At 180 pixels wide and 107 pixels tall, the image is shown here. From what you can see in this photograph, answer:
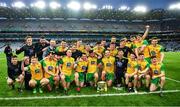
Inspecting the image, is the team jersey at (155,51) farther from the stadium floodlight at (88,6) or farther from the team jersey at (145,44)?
the stadium floodlight at (88,6)

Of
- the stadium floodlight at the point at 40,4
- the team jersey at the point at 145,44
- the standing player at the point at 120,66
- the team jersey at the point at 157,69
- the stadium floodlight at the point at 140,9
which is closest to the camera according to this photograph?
the team jersey at the point at 157,69

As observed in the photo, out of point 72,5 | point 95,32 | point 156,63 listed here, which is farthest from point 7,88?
point 72,5

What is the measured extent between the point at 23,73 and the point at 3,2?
48384mm

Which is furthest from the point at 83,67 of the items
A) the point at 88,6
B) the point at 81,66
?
the point at 88,6

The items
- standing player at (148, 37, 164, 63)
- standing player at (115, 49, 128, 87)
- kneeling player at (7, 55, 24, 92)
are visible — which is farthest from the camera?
standing player at (148, 37, 164, 63)

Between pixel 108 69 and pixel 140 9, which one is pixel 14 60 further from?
pixel 140 9

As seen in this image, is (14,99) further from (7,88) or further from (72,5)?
(72,5)

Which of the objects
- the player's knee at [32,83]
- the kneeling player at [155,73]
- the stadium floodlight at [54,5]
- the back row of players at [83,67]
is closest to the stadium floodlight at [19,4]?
the stadium floodlight at [54,5]

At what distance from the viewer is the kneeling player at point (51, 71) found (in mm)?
9180

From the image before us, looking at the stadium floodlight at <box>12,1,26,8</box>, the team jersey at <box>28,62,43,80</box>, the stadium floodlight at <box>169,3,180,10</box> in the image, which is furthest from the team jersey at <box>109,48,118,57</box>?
the stadium floodlight at <box>169,3,180,10</box>

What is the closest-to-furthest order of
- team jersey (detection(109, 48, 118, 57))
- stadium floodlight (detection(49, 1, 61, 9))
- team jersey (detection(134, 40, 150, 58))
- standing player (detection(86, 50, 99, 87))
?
1. standing player (detection(86, 50, 99, 87))
2. team jersey (detection(109, 48, 118, 57))
3. team jersey (detection(134, 40, 150, 58))
4. stadium floodlight (detection(49, 1, 61, 9))

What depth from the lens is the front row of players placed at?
9.16 meters

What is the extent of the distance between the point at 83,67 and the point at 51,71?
1.30 metres

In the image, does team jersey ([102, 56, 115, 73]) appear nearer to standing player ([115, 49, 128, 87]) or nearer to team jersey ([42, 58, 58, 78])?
standing player ([115, 49, 128, 87])
